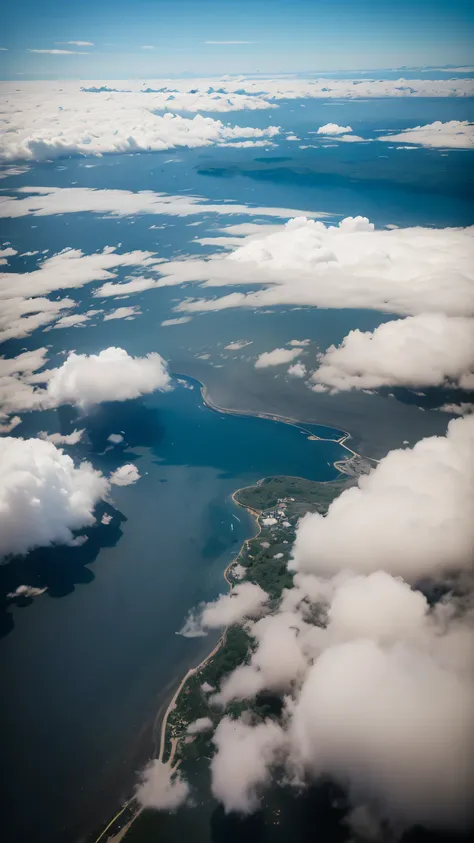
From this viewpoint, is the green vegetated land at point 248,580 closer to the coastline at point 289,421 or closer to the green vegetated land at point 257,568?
the green vegetated land at point 257,568

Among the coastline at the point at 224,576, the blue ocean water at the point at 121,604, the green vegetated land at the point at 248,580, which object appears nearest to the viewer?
the coastline at the point at 224,576

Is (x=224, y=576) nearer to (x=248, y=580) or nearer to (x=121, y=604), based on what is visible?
(x=248, y=580)

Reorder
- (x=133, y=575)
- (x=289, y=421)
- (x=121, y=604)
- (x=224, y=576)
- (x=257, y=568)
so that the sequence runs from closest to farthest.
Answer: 1. (x=121, y=604)
2. (x=257, y=568)
3. (x=224, y=576)
4. (x=133, y=575)
5. (x=289, y=421)

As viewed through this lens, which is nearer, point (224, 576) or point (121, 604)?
point (121, 604)

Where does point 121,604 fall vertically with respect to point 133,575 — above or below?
below

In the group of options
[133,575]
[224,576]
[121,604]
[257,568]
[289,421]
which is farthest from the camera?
[289,421]

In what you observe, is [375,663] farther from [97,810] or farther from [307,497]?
[307,497]

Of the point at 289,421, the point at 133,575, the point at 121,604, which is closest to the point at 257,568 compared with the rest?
the point at 133,575

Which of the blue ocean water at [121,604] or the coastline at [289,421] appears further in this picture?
the coastline at [289,421]

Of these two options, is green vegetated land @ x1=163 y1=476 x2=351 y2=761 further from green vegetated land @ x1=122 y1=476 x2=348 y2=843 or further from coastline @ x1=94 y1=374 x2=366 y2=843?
coastline @ x1=94 y1=374 x2=366 y2=843

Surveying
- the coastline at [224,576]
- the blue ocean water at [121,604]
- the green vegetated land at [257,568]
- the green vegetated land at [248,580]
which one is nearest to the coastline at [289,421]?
the coastline at [224,576]
